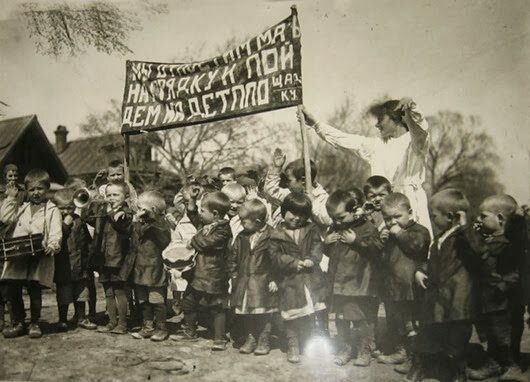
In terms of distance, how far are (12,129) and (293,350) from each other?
329 centimetres

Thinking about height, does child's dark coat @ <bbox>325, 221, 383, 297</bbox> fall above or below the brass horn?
below

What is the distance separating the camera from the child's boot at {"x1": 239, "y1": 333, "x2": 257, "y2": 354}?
2.64m

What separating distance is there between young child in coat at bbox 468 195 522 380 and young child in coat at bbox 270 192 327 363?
847mm

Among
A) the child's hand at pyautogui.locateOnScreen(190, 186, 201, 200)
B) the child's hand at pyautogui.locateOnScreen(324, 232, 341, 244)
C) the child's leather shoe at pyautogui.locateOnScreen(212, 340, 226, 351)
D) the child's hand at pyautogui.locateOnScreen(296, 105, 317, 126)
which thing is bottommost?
the child's leather shoe at pyautogui.locateOnScreen(212, 340, 226, 351)

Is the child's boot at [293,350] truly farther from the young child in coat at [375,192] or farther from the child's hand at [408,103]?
the child's hand at [408,103]

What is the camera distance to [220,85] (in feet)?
11.2

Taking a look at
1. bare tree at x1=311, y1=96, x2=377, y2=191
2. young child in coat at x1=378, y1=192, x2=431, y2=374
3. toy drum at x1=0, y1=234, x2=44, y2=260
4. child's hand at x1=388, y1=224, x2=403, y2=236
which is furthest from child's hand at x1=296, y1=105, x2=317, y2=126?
bare tree at x1=311, y1=96, x2=377, y2=191

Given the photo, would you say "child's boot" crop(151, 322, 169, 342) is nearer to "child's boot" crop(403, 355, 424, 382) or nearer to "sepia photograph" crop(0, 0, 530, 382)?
"sepia photograph" crop(0, 0, 530, 382)

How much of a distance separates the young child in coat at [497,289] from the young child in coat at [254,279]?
1101 millimetres

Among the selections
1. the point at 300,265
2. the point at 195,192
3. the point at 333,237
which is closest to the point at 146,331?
the point at 195,192

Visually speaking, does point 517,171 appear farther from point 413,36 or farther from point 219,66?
point 219,66

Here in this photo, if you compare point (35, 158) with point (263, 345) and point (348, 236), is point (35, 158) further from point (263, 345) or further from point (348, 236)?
point (348, 236)

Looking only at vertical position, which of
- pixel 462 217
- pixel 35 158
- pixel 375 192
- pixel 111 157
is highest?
pixel 111 157

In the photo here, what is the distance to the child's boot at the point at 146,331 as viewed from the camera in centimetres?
297
